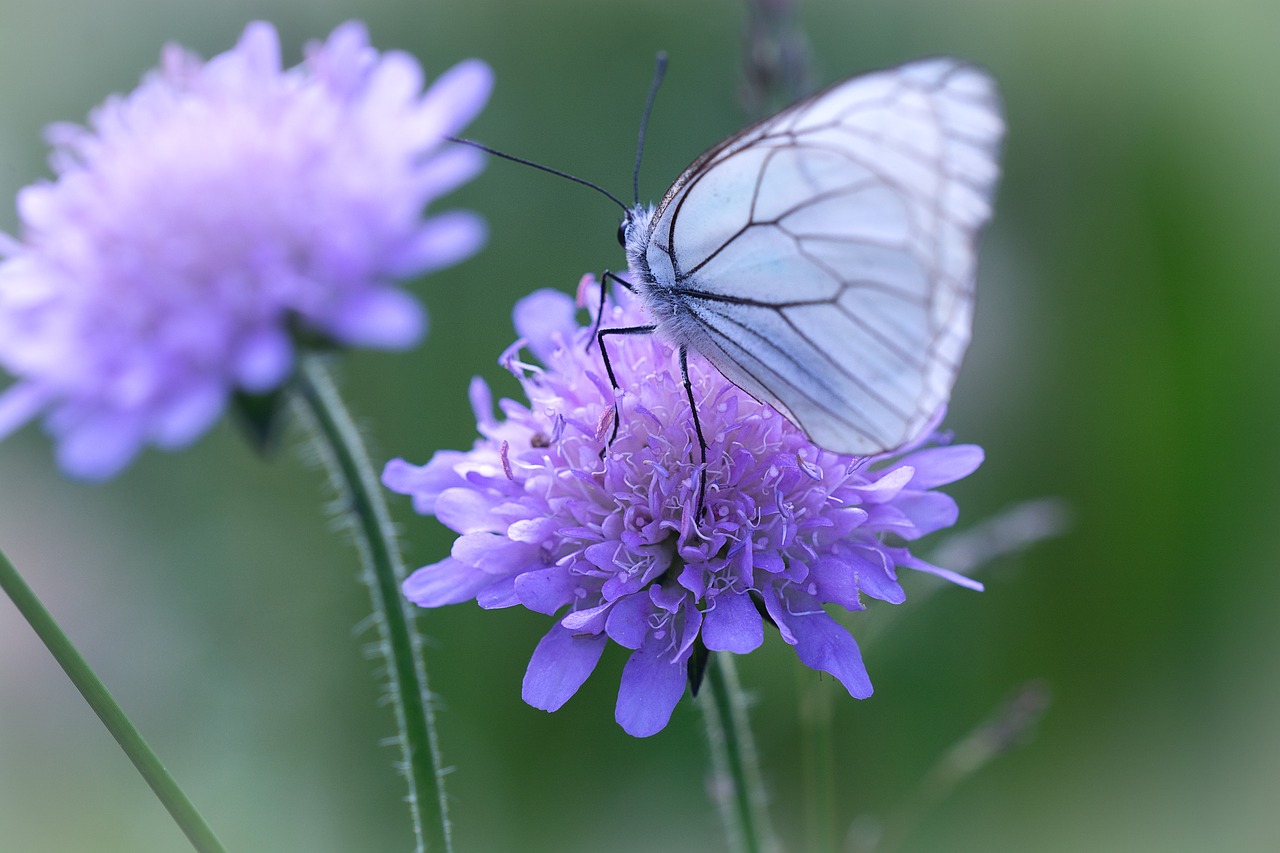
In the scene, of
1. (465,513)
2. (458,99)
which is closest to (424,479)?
(465,513)

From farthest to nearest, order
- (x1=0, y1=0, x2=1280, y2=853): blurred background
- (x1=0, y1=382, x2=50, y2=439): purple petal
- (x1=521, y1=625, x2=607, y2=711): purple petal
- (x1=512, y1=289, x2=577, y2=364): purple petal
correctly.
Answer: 1. (x1=0, y1=0, x2=1280, y2=853): blurred background
2. (x1=512, y1=289, x2=577, y2=364): purple petal
3. (x1=0, y1=382, x2=50, y2=439): purple petal
4. (x1=521, y1=625, x2=607, y2=711): purple petal

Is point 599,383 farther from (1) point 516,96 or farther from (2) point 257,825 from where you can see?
(1) point 516,96

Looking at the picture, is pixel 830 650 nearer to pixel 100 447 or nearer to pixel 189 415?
pixel 189 415

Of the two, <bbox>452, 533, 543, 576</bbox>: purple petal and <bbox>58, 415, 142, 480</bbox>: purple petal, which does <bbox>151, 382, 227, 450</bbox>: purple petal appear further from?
<bbox>452, 533, 543, 576</bbox>: purple petal

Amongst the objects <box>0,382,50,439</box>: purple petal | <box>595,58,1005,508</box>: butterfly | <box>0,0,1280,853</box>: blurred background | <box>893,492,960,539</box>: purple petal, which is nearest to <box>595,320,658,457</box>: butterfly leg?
Answer: <box>595,58,1005,508</box>: butterfly

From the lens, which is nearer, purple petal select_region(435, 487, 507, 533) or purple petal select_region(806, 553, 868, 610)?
purple petal select_region(806, 553, 868, 610)

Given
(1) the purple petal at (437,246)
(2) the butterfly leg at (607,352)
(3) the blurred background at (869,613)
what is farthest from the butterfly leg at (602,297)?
(3) the blurred background at (869,613)
